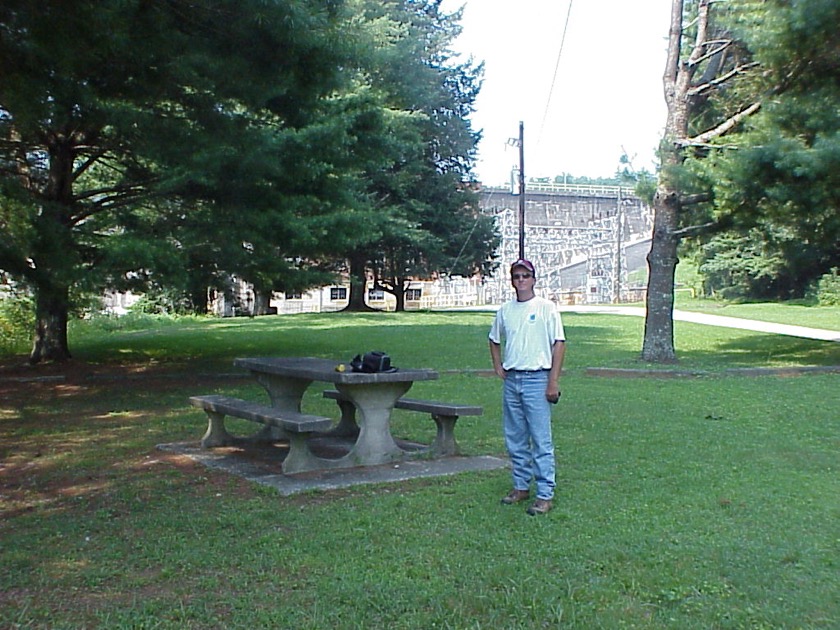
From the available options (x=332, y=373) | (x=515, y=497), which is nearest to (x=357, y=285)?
(x=332, y=373)

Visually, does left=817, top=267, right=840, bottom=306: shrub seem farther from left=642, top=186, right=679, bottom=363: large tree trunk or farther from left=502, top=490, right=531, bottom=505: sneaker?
left=502, top=490, right=531, bottom=505: sneaker

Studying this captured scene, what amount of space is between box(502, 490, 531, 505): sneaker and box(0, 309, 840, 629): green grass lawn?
0.44 ft

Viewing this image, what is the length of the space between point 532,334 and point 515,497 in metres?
1.13

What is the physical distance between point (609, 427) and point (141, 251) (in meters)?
6.37

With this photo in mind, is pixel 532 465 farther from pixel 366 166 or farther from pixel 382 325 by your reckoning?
pixel 382 325

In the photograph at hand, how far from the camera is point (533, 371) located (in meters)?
6.12

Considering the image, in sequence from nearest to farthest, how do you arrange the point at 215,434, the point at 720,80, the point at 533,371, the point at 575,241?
the point at 533,371 < the point at 215,434 < the point at 720,80 < the point at 575,241

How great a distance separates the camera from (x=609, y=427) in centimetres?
959

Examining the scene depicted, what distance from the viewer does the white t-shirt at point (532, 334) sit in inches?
241

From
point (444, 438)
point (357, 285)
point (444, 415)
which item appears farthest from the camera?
point (357, 285)

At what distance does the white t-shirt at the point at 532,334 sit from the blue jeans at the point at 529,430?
80 millimetres

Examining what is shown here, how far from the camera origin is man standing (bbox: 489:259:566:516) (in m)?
6.11

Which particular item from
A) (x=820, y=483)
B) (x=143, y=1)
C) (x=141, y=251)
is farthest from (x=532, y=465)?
(x=141, y=251)

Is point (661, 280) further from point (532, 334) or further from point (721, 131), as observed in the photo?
point (532, 334)
